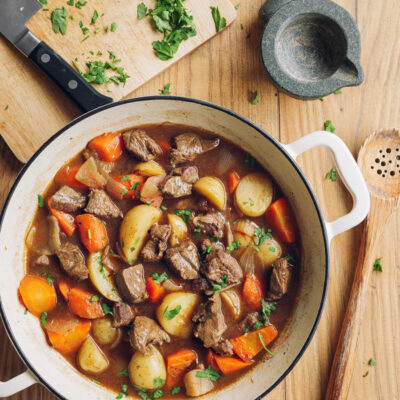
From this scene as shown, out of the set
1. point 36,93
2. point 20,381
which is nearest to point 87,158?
point 36,93

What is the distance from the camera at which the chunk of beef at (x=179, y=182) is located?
2607mm

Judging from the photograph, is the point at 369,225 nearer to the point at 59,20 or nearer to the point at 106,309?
the point at 106,309

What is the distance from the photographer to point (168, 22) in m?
2.83

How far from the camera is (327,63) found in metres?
2.85

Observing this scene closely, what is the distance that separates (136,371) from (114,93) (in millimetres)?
1608

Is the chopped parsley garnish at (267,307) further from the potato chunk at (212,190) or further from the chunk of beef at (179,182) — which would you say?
the chunk of beef at (179,182)

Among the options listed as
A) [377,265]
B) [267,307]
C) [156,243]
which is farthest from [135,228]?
[377,265]

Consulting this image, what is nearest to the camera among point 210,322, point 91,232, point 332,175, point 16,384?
point 16,384

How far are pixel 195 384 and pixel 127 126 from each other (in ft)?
4.99

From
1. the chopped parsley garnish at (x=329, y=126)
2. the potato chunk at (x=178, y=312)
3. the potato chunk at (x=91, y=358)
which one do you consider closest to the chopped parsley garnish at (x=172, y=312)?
the potato chunk at (x=178, y=312)

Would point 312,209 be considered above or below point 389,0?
below

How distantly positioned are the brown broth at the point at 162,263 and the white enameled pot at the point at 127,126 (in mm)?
41

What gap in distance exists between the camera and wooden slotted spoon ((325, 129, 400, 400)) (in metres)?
2.77

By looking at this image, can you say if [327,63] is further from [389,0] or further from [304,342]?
[304,342]
